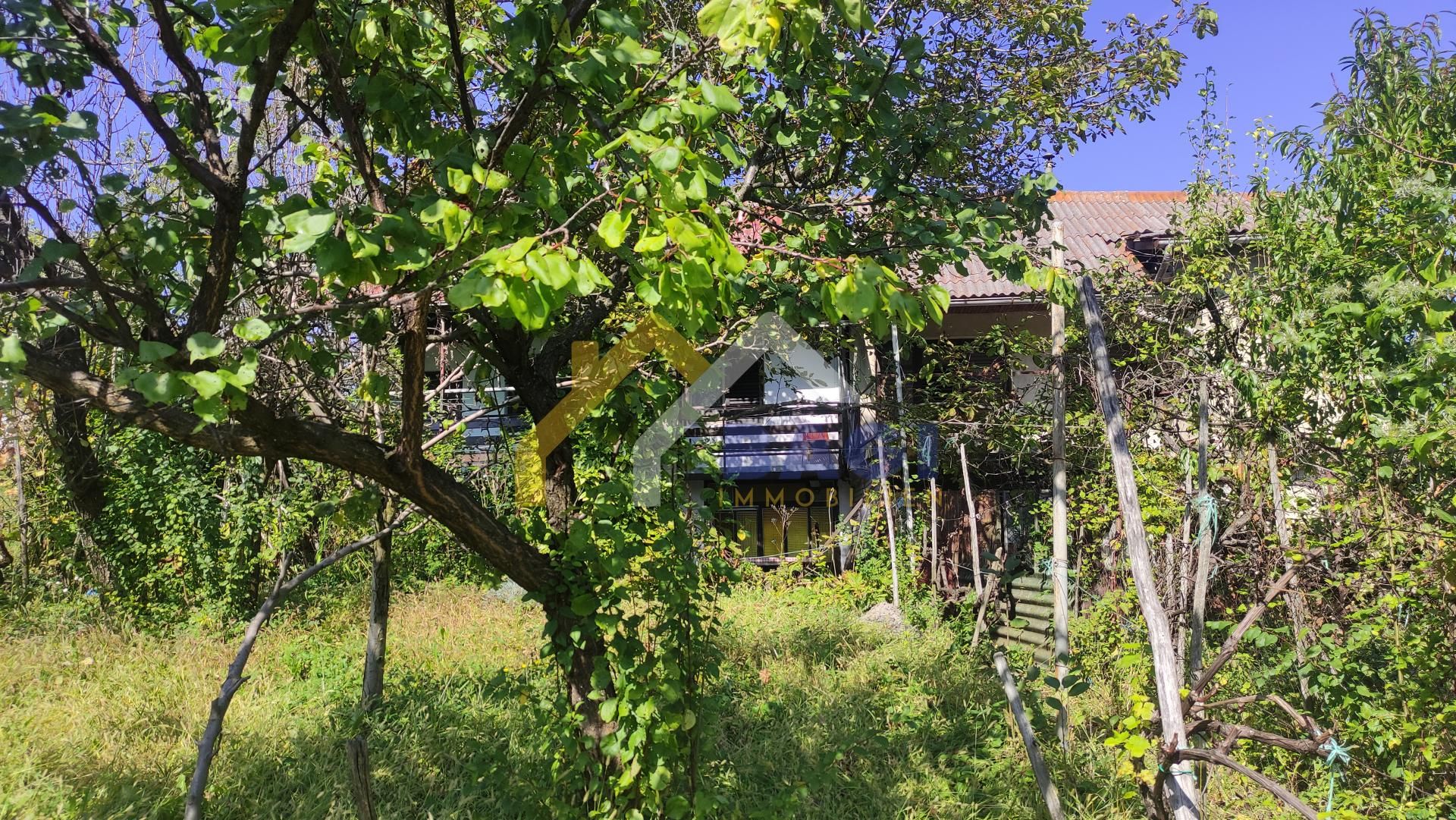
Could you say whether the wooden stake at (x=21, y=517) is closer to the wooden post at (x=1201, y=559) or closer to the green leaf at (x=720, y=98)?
the green leaf at (x=720, y=98)

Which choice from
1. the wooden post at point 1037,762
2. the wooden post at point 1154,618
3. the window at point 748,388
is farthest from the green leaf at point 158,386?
the window at point 748,388

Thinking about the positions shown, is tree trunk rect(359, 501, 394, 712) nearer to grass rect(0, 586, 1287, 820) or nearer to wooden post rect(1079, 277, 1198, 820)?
grass rect(0, 586, 1287, 820)

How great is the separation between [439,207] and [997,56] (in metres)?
4.70

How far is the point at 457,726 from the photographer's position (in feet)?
15.6

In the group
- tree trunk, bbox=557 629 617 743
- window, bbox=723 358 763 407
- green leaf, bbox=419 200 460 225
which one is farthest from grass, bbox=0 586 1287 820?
window, bbox=723 358 763 407

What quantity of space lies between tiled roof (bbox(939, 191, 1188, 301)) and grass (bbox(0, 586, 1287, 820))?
384 centimetres

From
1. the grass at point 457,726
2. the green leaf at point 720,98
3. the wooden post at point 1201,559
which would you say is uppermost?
the green leaf at point 720,98

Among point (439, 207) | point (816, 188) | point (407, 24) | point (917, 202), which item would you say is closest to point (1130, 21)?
point (816, 188)

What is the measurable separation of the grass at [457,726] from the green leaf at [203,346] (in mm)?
1729

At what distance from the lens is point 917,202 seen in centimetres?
278

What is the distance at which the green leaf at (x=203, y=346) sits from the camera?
1639 mm

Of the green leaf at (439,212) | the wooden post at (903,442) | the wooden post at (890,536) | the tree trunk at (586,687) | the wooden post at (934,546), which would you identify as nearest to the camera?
the green leaf at (439,212)

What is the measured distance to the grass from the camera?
388cm

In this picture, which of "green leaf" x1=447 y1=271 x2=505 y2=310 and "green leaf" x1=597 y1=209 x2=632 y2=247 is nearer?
"green leaf" x1=447 y1=271 x2=505 y2=310
